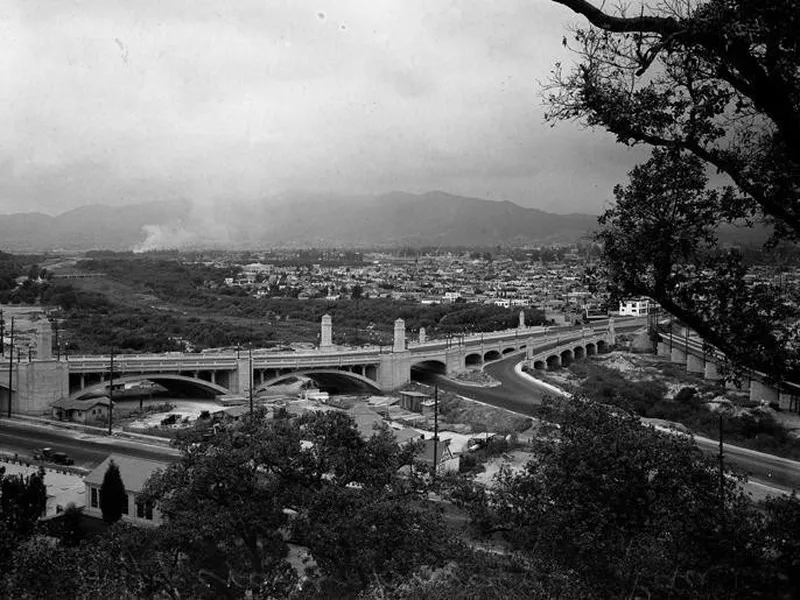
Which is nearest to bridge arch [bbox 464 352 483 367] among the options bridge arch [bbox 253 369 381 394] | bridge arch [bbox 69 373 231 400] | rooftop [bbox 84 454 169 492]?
bridge arch [bbox 253 369 381 394]

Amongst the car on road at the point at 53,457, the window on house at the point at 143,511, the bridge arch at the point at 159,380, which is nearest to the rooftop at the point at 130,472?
the window on house at the point at 143,511

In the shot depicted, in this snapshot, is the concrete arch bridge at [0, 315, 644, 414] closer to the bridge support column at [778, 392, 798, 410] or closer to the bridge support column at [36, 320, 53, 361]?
the bridge support column at [36, 320, 53, 361]

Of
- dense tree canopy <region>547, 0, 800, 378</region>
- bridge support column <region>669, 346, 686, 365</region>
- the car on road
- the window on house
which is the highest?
dense tree canopy <region>547, 0, 800, 378</region>

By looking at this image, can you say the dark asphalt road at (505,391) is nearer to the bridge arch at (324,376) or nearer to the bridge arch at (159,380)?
the bridge arch at (324,376)

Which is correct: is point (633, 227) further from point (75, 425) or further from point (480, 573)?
point (75, 425)

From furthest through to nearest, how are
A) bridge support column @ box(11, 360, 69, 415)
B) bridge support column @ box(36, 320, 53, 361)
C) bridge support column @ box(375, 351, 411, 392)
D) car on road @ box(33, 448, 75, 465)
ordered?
bridge support column @ box(375, 351, 411, 392), bridge support column @ box(36, 320, 53, 361), bridge support column @ box(11, 360, 69, 415), car on road @ box(33, 448, 75, 465)

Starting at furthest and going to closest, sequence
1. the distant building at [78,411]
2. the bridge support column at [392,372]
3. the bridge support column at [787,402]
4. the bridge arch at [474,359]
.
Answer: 1. the bridge arch at [474,359]
2. the bridge support column at [392,372]
3. the bridge support column at [787,402]
4. the distant building at [78,411]
